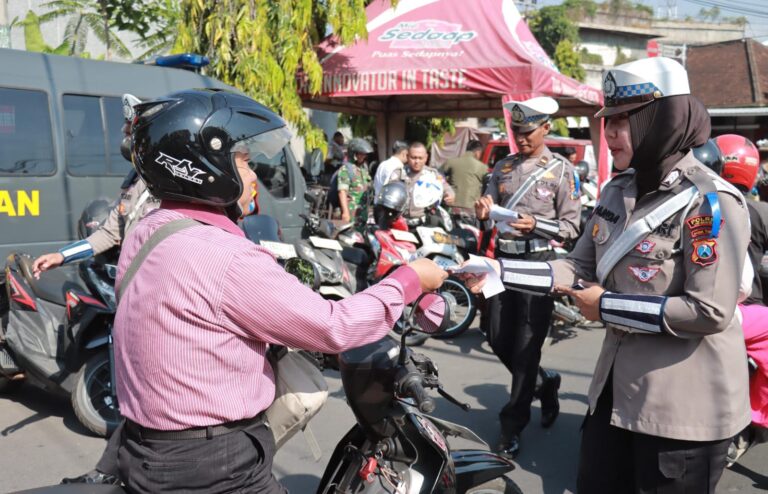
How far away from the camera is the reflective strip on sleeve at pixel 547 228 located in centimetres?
387

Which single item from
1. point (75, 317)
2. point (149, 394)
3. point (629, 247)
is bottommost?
point (75, 317)

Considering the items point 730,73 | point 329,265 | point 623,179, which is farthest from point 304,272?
point 730,73

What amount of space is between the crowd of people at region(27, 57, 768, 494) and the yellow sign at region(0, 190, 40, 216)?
162 inches

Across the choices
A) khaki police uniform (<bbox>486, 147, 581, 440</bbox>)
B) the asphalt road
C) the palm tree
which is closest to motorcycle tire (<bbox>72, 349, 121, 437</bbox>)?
the asphalt road

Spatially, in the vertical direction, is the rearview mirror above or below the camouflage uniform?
above

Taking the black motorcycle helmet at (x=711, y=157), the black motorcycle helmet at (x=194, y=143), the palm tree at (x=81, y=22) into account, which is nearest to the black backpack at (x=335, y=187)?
the palm tree at (x=81, y=22)

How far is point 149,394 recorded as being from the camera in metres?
1.54

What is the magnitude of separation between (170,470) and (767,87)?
21387mm

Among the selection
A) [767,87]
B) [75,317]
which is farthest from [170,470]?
[767,87]

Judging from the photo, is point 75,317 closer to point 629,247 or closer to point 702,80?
point 629,247

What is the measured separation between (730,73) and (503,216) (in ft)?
65.9

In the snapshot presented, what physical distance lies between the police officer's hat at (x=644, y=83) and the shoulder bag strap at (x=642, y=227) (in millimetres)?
289

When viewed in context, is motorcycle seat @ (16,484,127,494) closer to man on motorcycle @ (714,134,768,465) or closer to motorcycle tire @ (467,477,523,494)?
motorcycle tire @ (467,477,523,494)

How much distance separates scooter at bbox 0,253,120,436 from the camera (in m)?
4.00
